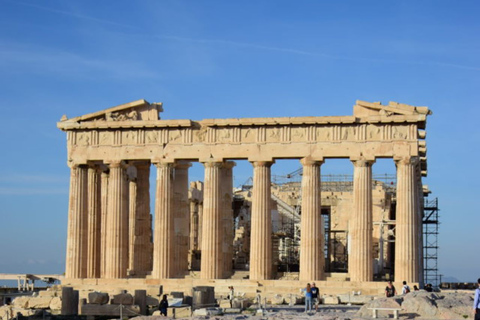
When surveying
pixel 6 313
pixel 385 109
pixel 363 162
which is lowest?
pixel 6 313

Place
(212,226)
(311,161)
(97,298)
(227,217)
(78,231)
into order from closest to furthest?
(97,298), (311,161), (212,226), (78,231), (227,217)

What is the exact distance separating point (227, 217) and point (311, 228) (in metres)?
7.76

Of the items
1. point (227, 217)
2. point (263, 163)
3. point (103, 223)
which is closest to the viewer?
point (263, 163)

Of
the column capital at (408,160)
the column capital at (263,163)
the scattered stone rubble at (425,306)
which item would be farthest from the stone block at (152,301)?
the column capital at (408,160)

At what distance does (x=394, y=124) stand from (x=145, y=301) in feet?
64.8

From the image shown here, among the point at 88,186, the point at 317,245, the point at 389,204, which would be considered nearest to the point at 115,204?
the point at 88,186

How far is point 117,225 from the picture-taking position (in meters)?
61.5

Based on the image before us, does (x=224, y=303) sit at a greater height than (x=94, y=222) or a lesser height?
lesser

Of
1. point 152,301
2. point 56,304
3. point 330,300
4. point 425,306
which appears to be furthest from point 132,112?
point 425,306

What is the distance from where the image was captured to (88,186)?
6347cm

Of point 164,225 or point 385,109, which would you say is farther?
point 164,225

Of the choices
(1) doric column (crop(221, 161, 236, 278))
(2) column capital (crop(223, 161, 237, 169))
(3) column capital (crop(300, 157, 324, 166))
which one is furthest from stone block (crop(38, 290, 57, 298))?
(3) column capital (crop(300, 157, 324, 166))

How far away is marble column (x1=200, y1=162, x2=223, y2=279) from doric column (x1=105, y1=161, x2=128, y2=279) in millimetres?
5186

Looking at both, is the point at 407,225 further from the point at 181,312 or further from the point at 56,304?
the point at 56,304
